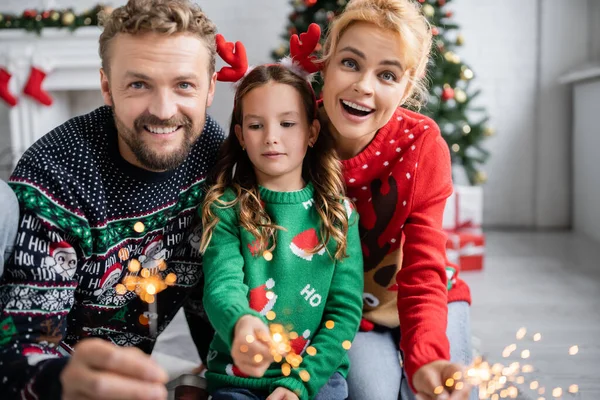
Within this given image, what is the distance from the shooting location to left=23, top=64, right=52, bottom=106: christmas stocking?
3.71 meters

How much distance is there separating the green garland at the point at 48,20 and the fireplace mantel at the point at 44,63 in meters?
0.04

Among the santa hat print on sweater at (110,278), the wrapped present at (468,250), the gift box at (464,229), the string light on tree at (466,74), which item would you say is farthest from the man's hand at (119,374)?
the string light on tree at (466,74)

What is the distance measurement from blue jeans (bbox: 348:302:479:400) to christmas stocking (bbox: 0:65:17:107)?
3.20 m

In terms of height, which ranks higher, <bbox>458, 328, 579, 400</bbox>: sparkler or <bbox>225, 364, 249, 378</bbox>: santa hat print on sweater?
<bbox>225, 364, 249, 378</bbox>: santa hat print on sweater

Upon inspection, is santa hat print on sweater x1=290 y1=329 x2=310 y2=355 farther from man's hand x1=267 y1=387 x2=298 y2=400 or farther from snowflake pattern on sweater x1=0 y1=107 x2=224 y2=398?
snowflake pattern on sweater x1=0 y1=107 x2=224 y2=398

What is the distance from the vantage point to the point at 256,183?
1280 millimetres

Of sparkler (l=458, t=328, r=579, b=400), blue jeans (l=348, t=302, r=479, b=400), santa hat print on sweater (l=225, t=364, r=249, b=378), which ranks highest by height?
santa hat print on sweater (l=225, t=364, r=249, b=378)

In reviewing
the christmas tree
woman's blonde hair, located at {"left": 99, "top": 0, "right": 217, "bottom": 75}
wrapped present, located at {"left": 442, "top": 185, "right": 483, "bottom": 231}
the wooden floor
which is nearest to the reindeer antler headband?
woman's blonde hair, located at {"left": 99, "top": 0, "right": 217, "bottom": 75}

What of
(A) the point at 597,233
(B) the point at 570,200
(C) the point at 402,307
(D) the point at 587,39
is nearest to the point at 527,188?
(B) the point at 570,200

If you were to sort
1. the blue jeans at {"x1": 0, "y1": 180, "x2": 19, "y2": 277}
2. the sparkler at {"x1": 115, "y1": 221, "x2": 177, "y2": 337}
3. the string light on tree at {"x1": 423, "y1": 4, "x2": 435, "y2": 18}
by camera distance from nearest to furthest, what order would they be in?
the blue jeans at {"x1": 0, "y1": 180, "x2": 19, "y2": 277}
the sparkler at {"x1": 115, "y1": 221, "x2": 177, "y2": 337}
the string light on tree at {"x1": 423, "y1": 4, "x2": 435, "y2": 18}

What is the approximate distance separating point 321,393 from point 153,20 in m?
0.80

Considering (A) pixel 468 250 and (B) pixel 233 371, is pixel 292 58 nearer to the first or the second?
(B) pixel 233 371

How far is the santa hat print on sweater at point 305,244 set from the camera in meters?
1.22

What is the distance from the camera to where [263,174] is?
1.27 meters
